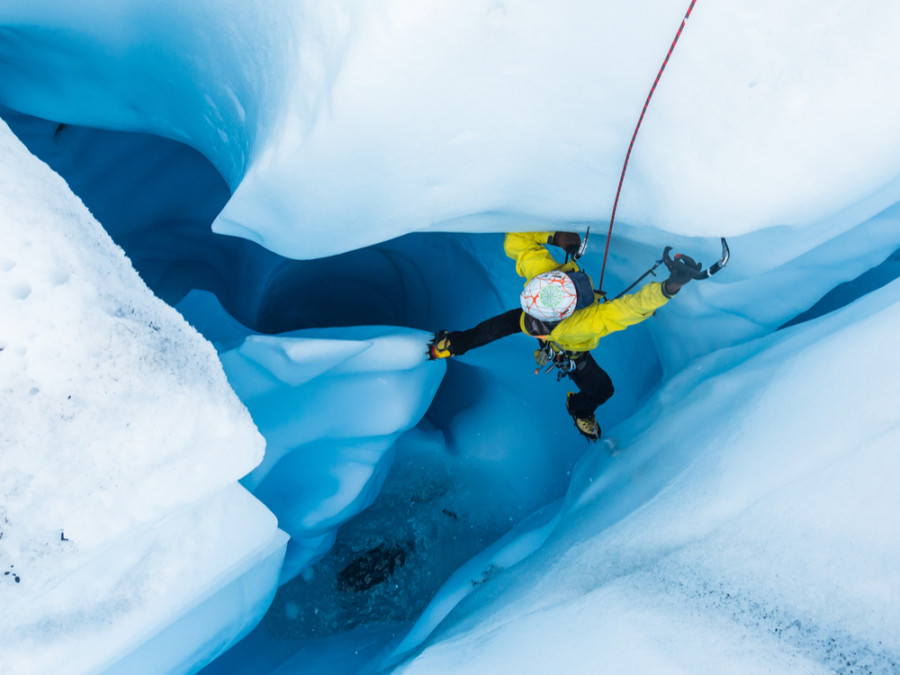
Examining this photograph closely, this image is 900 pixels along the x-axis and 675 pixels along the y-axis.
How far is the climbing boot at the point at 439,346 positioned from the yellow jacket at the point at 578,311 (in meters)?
0.46

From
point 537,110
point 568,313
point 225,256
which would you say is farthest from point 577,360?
point 225,256

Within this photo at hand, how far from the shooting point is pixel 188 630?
1.89m

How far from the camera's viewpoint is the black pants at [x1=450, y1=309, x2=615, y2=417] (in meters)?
2.69

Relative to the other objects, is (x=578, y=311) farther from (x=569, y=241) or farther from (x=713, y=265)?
(x=713, y=265)

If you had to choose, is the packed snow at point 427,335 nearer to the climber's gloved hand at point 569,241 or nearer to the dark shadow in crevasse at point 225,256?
the climber's gloved hand at point 569,241

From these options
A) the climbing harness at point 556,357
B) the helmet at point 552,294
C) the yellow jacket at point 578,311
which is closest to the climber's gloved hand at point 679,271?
the yellow jacket at point 578,311

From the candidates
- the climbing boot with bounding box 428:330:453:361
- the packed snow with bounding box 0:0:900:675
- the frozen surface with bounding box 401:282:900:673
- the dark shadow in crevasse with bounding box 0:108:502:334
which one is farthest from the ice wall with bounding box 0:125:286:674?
the dark shadow in crevasse with bounding box 0:108:502:334

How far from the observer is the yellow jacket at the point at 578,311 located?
2102 millimetres

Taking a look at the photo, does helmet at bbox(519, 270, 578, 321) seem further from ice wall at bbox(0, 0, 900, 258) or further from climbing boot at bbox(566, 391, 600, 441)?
climbing boot at bbox(566, 391, 600, 441)

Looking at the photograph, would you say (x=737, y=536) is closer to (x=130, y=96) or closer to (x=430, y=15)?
(x=430, y=15)

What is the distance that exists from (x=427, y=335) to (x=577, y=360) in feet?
2.34

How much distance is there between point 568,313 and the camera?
220 centimetres

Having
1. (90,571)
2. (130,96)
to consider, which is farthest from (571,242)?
(130,96)

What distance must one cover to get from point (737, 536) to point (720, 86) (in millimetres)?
1111
